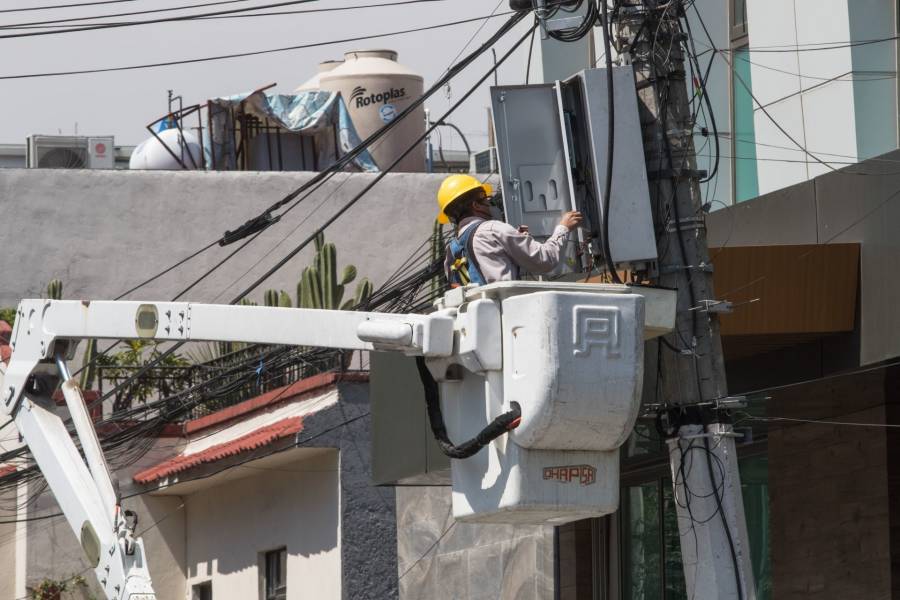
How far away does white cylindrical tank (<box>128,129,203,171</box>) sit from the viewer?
33.2 meters

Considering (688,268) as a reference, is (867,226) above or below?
above

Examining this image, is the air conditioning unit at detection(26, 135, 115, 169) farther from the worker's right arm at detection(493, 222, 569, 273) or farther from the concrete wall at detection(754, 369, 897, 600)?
the worker's right arm at detection(493, 222, 569, 273)

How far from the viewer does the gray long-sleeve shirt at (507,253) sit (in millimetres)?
9836

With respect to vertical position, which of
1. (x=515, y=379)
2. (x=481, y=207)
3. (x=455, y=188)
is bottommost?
(x=515, y=379)

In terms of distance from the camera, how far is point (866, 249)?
39.7 ft

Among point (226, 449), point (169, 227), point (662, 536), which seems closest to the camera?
point (662, 536)

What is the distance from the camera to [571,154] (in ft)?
35.7

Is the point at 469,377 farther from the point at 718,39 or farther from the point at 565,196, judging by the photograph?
the point at 718,39

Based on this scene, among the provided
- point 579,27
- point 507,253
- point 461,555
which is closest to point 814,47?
point 579,27

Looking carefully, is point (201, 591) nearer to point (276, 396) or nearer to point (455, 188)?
point (276, 396)

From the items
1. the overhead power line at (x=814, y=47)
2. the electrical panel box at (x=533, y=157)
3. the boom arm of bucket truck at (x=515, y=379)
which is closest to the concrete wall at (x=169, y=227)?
the overhead power line at (x=814, y=47)

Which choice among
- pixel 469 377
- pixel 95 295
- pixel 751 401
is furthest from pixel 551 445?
pixel 95 295

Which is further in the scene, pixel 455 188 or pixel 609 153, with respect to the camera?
pixel 609 153

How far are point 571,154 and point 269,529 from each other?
1141 centimetres
